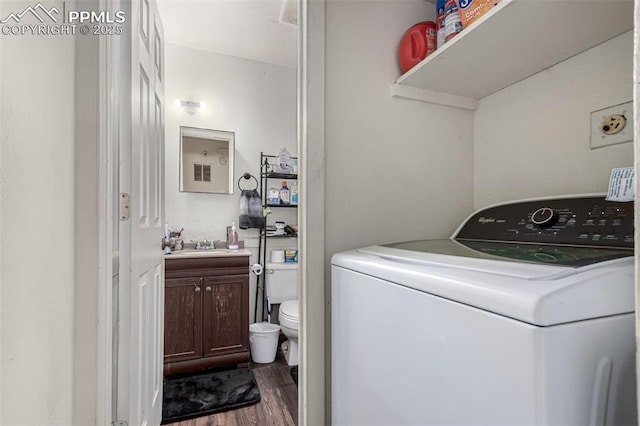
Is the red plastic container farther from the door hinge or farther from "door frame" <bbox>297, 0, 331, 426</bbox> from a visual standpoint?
the door hinge

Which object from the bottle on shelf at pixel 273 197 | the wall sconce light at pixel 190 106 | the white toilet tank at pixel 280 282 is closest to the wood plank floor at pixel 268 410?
the white toilet tank at pixel 280 282

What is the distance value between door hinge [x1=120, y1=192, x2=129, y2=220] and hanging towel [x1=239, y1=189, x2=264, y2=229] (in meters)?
1.54

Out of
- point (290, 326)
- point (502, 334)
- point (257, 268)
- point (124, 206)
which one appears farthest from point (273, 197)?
point (502, 334)

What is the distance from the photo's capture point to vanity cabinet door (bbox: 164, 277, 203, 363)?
1979mm

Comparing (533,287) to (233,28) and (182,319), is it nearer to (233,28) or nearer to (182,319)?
(182,319)

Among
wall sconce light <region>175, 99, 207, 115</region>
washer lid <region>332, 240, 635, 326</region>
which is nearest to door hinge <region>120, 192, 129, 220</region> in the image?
washer lid <region>332, 240, 635, 326</region>

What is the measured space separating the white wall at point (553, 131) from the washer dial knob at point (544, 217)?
169 millimetres

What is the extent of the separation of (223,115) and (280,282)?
1.60 m

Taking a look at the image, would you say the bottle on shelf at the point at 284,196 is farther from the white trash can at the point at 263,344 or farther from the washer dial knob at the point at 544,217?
the washer dial knob at the point at 544,217

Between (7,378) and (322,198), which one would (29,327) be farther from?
(322,198)

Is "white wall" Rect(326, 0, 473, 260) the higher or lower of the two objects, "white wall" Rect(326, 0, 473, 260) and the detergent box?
the lower

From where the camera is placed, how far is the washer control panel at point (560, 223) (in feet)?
2.39

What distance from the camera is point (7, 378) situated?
2.07 ft

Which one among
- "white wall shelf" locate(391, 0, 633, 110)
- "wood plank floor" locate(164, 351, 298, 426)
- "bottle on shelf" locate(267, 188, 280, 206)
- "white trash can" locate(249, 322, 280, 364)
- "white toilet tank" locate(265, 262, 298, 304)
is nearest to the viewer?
"white wall shelf" locate(391, 0, 633, 110)
